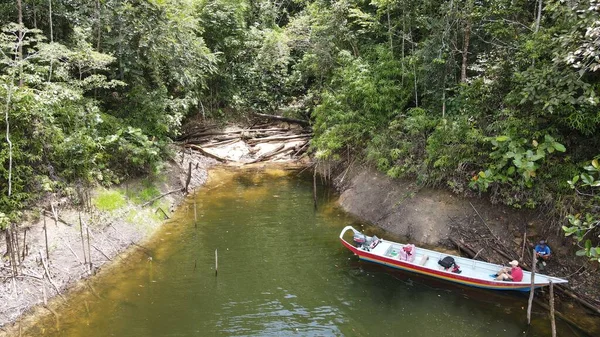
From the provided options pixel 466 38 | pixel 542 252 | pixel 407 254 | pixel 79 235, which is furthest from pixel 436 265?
pixel 79 235

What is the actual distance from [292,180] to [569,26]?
50.0 ft

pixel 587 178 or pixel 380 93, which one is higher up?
pixel 380 93

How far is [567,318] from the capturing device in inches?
435

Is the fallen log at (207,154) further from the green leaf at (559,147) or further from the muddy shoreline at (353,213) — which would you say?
the green leaf at (559,147)

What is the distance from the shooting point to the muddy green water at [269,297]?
35.8ft

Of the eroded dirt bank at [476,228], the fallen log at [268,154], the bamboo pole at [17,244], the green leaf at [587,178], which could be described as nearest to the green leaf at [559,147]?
the eroded dirt bank at [476,228]

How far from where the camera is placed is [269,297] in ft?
40.6

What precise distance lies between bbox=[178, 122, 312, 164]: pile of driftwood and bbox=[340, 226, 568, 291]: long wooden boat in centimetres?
1328

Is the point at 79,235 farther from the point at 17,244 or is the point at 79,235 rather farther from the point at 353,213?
the point at 353,213

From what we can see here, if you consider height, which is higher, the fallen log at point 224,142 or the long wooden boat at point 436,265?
the fallen log at point 224,142

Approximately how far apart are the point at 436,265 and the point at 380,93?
9629 mm

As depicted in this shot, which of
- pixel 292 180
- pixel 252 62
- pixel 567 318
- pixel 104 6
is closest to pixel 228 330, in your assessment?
pixel 567 318

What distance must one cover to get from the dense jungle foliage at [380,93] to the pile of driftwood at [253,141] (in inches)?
173

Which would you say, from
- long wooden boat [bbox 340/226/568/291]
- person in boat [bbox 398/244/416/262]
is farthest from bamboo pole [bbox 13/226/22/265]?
person in boat [bbox 398/244/416/262]
